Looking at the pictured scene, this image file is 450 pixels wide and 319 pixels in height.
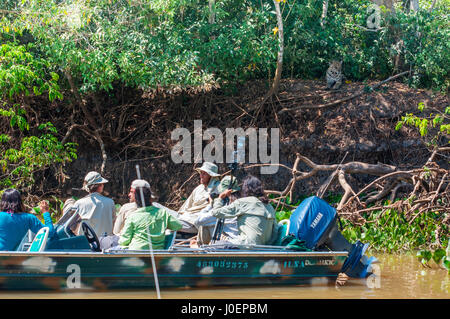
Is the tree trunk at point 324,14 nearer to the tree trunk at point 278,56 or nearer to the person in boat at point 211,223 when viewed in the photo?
the tree trunk at point 278,56

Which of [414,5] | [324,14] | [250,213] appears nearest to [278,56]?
[324,14]

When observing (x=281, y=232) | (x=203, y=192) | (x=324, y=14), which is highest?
(x=324, y=14)

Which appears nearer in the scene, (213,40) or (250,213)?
(250,213)

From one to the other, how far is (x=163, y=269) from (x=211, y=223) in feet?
3.19

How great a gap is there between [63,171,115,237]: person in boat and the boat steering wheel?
0.30 metres

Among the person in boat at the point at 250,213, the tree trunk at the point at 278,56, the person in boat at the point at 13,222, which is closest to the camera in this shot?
the person in boat at the point at 13,222

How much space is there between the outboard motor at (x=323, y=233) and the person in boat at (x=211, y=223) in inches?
29.2

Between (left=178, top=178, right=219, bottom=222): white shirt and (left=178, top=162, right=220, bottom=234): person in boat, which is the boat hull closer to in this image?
(left=178, top=162, right=220, bottom=234): person in boat

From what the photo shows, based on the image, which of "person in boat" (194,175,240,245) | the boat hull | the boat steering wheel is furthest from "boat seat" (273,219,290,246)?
the boat steering wheel

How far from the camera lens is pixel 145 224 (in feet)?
22.6

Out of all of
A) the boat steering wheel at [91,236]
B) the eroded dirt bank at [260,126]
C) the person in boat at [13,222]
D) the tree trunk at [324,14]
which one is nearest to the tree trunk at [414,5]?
the eroded dirt bank at [260,126]

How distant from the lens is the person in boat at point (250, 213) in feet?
24.1

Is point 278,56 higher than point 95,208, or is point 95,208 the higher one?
point 278,56

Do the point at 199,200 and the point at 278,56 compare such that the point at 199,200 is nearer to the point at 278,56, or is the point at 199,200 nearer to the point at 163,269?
the point at 163,269
